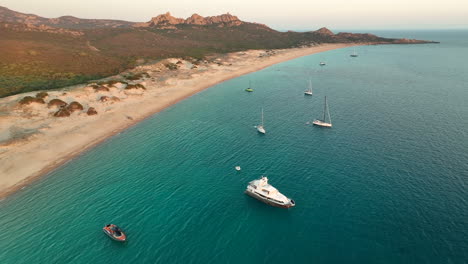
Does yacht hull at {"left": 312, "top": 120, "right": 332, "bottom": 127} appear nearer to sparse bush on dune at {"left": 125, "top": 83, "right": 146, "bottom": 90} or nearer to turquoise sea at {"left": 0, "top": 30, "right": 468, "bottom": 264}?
turquoise sea at {"left": 0, "top": 30, "right": 468, "bottom": 264}

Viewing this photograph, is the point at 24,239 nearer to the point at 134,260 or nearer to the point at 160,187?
the point at 134,260

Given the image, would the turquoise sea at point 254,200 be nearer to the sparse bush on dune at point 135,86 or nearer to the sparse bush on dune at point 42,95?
the sparse bush on dune at point 135,86

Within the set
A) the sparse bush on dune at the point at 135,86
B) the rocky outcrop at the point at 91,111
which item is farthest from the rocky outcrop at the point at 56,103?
the sparse bush on dune at the point at 135,86

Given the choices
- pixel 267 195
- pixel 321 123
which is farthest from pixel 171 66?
pixel 267 195

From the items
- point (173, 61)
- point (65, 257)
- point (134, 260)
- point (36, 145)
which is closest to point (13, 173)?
point (36, 145)

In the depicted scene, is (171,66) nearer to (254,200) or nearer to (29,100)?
(29,100)

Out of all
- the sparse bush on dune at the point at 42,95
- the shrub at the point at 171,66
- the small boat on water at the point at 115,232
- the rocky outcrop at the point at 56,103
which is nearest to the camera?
the small boat on water at the point at 115,232
